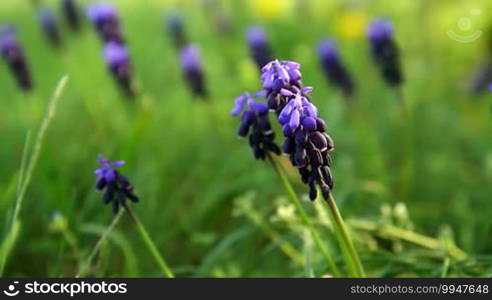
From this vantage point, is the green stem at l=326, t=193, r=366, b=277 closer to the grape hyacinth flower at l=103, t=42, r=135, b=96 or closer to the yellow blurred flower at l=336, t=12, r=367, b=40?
the grape hyacinth flower at l=103, t=42, r=135, b=96

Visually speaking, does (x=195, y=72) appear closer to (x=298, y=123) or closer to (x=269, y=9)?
(x=298, y=123)

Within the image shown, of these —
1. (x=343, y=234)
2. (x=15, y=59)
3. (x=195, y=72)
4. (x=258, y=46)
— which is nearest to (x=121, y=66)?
(x=195, y=72)

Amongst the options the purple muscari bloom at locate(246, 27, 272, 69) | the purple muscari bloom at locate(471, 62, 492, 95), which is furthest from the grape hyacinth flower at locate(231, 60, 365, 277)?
the purple muscari bloom at locate(471, 62, 492, 95)

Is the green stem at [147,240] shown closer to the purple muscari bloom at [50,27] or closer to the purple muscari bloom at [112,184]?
the purple muscari bloom at [112,184]

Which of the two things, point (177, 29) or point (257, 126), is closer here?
point (257, 126)

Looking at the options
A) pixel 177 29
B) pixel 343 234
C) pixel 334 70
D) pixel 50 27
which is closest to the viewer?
pixel 343 234

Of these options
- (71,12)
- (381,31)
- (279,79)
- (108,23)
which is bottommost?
(279,79)

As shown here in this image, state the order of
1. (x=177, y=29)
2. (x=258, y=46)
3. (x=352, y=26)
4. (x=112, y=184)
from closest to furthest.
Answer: (x=112, y=184) → (x=258, y=46) → (x=177, y=29) → (x=352, y=26)
